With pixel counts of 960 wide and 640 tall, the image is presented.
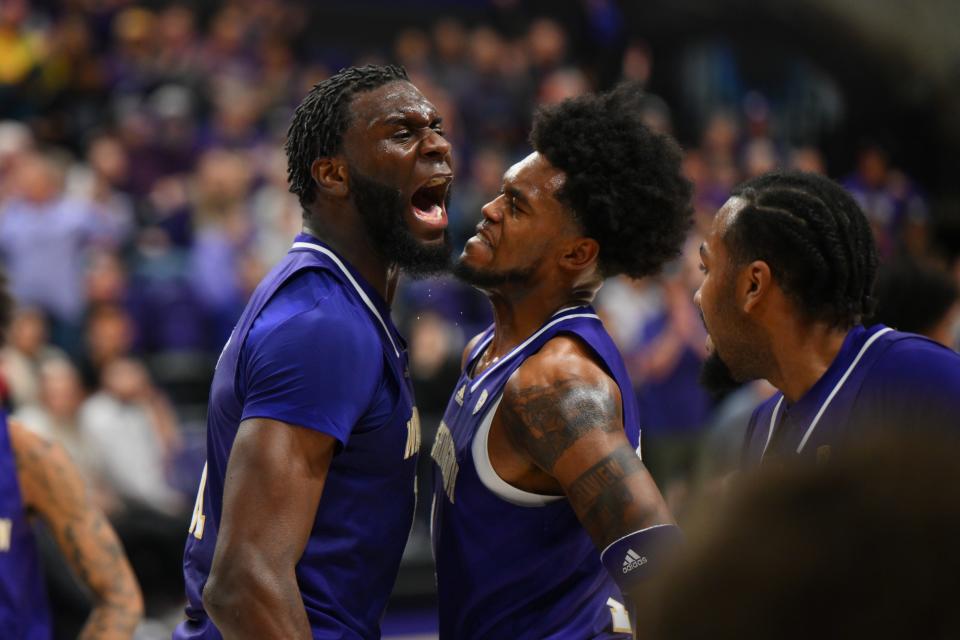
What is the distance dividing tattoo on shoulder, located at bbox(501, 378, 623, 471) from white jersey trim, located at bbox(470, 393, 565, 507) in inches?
5.5

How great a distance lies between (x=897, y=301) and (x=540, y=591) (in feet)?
8.11

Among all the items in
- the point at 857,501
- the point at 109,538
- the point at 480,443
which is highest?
the point at 857,501

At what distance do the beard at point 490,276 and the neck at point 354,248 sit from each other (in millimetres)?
280

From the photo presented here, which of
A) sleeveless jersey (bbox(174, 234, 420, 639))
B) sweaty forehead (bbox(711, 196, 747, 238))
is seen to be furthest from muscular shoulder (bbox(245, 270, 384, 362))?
sweaty forehead (bbox(711, 196, 747, 238))

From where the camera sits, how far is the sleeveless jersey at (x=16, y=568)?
3359 mm

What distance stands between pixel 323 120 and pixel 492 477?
3.26ft

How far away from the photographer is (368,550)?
2957 mm

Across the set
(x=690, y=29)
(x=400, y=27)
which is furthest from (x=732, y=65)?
(x=400, y=27)

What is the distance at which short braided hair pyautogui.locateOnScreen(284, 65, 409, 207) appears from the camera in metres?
3.15

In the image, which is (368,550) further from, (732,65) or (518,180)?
(732,65)

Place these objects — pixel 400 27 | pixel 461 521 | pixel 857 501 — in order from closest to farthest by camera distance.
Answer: pixel 857 501
pixel 461 521
pixel 400 27

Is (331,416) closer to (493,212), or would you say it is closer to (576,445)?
(576,445)

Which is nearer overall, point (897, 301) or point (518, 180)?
point (518, 180)

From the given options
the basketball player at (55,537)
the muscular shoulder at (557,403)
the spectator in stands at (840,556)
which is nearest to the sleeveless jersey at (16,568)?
the basketball player at (55,537)
